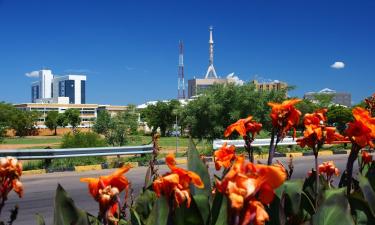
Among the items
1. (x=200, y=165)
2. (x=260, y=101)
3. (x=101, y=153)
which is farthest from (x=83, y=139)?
(x=200, y=165)

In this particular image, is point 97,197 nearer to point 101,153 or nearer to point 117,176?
point 117,176

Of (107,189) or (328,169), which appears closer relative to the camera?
(107,189)

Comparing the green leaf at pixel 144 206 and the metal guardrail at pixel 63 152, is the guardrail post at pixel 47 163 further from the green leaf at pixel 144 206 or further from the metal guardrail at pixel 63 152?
the green leaf at pixel 144 206

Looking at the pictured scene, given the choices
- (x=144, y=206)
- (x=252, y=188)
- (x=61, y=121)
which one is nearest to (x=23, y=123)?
(x=61, y=121)

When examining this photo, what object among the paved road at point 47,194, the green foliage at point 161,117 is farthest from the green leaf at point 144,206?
the green foliage at point 161,117

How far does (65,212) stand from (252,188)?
594 millimetres

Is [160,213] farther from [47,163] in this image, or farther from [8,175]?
[47,163]

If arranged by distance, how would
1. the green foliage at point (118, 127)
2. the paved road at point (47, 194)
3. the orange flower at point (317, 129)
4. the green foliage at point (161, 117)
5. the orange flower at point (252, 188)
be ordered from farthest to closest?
the green foliage at point (161, 117)
the green foliage at point (118, 127)
the paved road at point (47, 194)
the orange flower at point (317, 129)
the orange flower at point (252, 188)

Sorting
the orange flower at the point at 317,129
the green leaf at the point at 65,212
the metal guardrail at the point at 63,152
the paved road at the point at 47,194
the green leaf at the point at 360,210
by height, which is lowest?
the paved road at the point at 47,194

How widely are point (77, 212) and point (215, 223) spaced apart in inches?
13.7

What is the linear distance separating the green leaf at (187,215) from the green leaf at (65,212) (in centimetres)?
25

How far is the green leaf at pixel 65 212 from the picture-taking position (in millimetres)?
1138

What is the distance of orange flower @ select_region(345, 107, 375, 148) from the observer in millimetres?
1407

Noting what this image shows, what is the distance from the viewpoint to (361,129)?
143 cm
